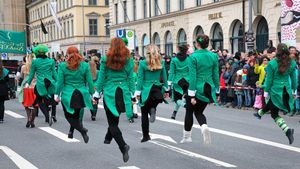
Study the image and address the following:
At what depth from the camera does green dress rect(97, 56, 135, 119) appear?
26.7 feet

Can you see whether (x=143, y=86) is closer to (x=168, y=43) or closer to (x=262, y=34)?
(x=262, y=34)

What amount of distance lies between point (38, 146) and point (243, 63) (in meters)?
10.3

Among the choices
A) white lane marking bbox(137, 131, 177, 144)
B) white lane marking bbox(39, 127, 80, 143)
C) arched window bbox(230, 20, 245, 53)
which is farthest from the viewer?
arched window bbox(230, 20, 245, 53)

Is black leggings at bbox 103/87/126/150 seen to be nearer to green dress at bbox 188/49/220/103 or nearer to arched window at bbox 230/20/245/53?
green dress at bbox 188/49/220/103

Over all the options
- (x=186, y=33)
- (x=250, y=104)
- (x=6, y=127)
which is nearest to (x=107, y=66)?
(x=6, y=127)

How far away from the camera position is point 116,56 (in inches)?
316

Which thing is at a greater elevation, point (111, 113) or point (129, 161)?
point (111, 113)

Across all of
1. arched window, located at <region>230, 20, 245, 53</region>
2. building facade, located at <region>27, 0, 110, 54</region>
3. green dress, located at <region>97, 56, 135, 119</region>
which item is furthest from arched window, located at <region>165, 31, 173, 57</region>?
green dress, located at <region>97, 56, 135, 119</region>

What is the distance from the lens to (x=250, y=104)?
17.5 m

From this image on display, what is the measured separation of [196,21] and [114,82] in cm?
3250

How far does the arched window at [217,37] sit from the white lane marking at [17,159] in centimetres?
2883

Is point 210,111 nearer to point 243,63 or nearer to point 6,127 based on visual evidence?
point 243,63

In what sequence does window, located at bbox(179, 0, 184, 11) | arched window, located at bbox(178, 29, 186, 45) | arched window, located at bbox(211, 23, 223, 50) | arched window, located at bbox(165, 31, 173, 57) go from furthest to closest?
arched window, located at bbox(165, 31, 173, 57), arched window, located at bbox(178, 29, 186, 45), window, located at bbox(179, 0, 184, 11), arched window, located at bbox(211, 23, 223, 50)

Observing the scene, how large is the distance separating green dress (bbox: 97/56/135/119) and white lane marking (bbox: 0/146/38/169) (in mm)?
1472
